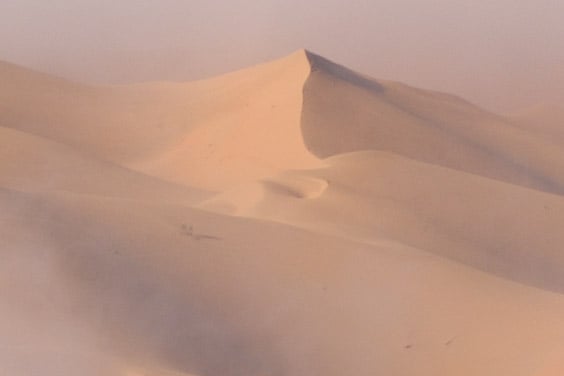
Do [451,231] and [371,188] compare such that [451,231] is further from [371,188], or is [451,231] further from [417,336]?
[417,336]

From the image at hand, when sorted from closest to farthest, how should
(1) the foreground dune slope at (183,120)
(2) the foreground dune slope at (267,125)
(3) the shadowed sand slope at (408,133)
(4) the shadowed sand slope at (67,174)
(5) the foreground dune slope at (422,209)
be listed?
(5) the foreground dune slope at (422,209)
(4) the shadowed sand slope at (67,174)
(1) the foreground dune slope at (183,120)
(2) the foreground dune slope at (267,125)
(3) the shadowed sand slope at (408,133)

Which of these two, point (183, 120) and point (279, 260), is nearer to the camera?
point (279, 260)

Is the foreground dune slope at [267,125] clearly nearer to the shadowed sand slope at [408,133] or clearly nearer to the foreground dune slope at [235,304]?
the shadowed sand slope at [408,133]

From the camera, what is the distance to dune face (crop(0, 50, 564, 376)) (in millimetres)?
2471

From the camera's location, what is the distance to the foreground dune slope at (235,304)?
7.89ft

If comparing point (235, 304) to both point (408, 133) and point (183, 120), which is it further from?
point (183, 120)

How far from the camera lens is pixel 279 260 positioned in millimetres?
3139

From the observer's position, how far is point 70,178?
16.6ft

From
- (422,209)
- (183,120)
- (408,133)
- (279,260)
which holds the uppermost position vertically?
(183,120)

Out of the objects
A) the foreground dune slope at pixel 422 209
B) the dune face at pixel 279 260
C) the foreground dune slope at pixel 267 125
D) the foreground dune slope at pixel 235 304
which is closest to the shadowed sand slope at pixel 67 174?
the dune face at pixel 279 260

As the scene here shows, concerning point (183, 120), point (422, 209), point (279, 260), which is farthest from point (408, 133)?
point (279, 260)

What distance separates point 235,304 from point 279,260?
40 cm

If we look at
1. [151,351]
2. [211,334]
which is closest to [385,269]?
[211,334]

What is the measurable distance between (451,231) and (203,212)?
3.99ft
